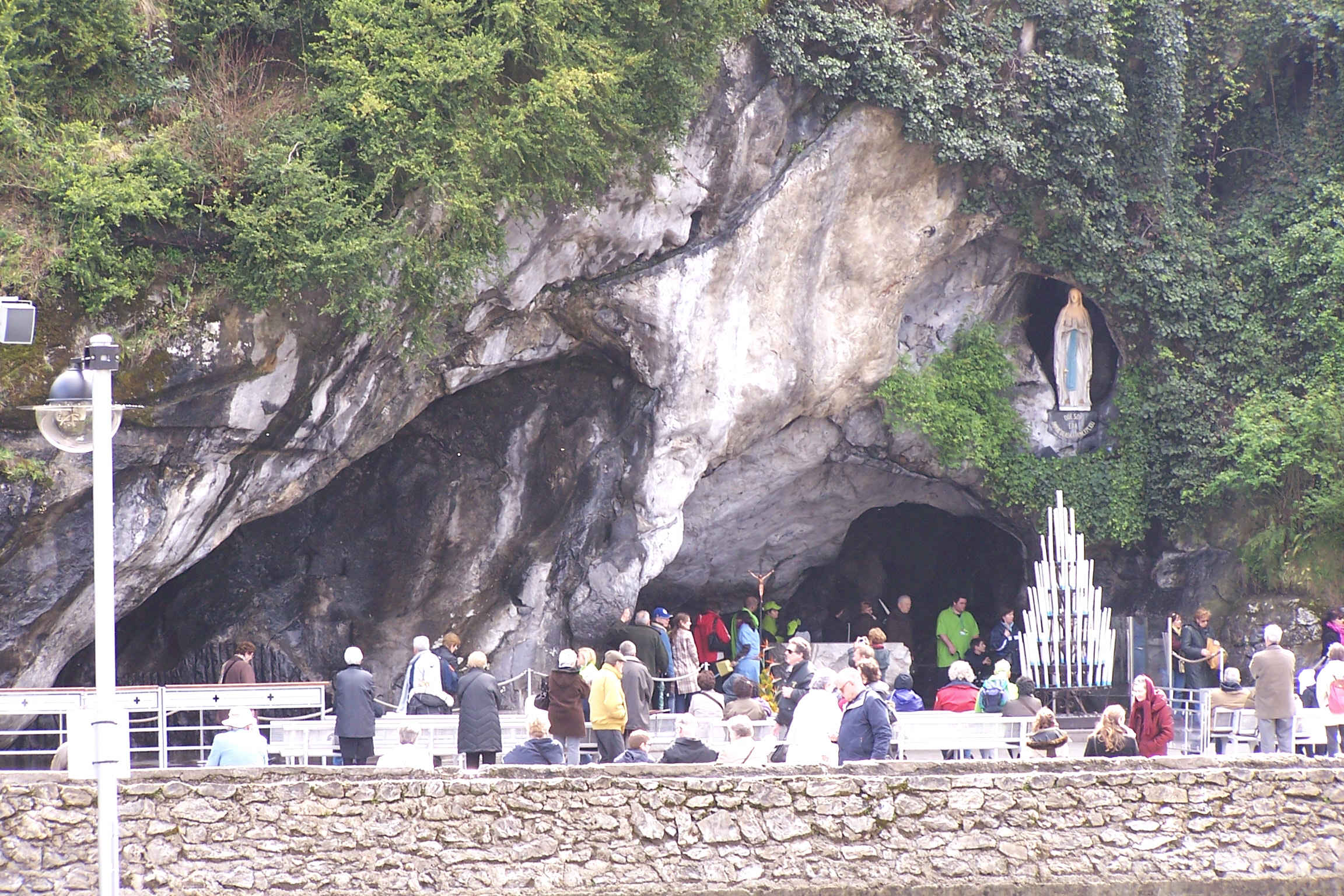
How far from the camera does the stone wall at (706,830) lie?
8.16 meters

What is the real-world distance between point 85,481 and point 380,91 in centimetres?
412

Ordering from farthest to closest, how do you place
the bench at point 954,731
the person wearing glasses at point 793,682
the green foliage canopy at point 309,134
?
1. the green foliage canopy at point 309,134
2. the person wearing glasses at point 793,682
3. the bench at point 954,731

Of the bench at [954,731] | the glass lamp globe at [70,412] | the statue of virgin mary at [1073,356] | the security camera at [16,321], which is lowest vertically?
the bench at [954,731]

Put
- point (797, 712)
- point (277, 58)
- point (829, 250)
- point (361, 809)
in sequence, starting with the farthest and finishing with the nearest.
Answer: point (829, 250), point (277, 58), point (797, 712), point (361, 809)

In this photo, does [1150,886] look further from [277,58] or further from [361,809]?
[277,58]

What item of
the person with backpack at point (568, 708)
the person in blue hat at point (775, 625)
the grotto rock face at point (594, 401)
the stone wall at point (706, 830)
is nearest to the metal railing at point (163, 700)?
the stone wall at point (706, 830)

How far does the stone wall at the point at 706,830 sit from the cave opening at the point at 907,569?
11712 mm

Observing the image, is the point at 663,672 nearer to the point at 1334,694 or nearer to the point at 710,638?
the point at 710,638

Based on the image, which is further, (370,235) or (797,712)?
(370,235)

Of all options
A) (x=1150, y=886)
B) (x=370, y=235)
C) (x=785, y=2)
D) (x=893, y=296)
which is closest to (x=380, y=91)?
(x=370, y=235)

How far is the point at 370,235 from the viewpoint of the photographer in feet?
39.7

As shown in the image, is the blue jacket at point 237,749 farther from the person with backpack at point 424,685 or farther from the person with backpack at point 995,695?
the person with backpack at point 995,695

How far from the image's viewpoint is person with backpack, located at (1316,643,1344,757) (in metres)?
11.4

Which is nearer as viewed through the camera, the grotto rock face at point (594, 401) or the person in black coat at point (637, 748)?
the person in black coat at point (637, 748)
